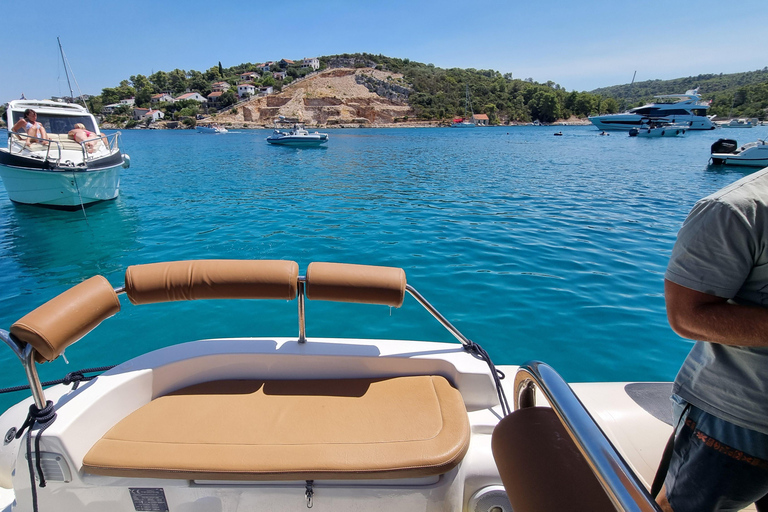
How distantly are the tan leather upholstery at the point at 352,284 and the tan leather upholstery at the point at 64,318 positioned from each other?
3.43 ft

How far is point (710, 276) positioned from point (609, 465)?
2.16ft

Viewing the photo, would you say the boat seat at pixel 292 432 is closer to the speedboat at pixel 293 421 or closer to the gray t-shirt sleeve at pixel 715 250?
the speedboat at pixel 293 421

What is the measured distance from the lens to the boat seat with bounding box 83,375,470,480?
1.69m

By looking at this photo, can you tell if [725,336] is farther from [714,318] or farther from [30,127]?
[30,127]

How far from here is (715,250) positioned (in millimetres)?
1126

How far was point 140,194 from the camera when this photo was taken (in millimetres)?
14656

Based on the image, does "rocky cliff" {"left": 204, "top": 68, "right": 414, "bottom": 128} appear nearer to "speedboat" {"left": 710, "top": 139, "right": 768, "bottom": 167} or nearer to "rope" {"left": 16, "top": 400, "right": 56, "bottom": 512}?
"speedboat" {"left": 710, "top": 139, "right": 768, "bottom": 167}

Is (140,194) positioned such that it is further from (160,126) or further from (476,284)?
(160,126)

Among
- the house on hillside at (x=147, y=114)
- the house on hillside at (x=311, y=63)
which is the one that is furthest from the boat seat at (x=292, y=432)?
the house on hillside at (x=311, y=63)

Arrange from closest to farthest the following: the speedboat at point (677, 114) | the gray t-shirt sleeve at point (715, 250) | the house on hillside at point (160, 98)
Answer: the gray t-shirt sleeve at point (715, 250), the speedboat at point (677, 114), the house on hillside at point (160, 98)

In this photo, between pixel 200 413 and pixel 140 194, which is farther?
pixel 140 194

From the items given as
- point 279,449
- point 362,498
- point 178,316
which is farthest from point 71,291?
point 178,316

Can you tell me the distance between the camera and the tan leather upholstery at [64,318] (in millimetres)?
1613

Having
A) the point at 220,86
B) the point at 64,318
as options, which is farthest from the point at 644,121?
the point at 220,86
